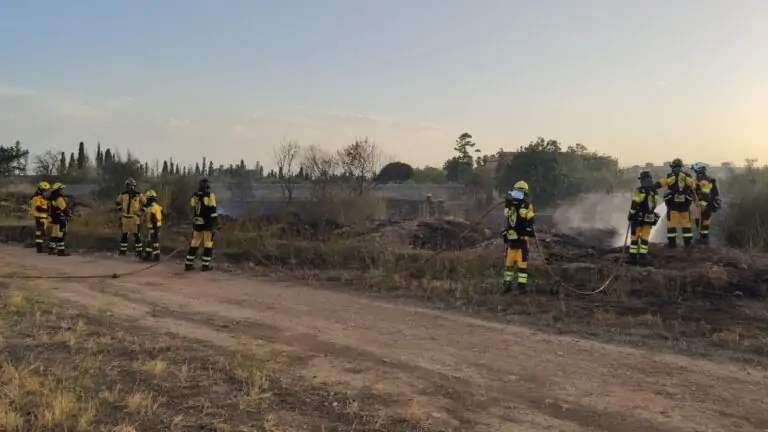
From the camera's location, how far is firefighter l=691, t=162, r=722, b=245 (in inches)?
537

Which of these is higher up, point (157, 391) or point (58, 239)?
point (58, 239)

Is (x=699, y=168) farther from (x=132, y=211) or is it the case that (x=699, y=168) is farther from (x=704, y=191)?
(x=132, y=211)

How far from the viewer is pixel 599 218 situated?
78.9ft

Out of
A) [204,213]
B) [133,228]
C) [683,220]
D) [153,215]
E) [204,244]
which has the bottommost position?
[204,244]

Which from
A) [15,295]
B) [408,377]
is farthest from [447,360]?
[15,295]

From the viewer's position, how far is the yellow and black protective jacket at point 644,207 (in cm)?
1252

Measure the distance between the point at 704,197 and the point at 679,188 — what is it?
1.13 meters

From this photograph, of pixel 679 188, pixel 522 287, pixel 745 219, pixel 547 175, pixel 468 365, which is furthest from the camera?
pixel 547 175

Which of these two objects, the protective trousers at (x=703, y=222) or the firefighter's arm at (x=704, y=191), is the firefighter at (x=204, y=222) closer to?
the firefighter's arm at (x=704, y=191)

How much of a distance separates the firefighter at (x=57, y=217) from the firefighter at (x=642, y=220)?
14.5 m

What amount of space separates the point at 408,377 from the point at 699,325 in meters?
4.50

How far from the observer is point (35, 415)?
4840 mm

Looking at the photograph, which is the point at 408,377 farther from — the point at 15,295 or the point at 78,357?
the point at 15,295

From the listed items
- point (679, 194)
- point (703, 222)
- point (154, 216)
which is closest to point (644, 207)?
point (679, 194)
